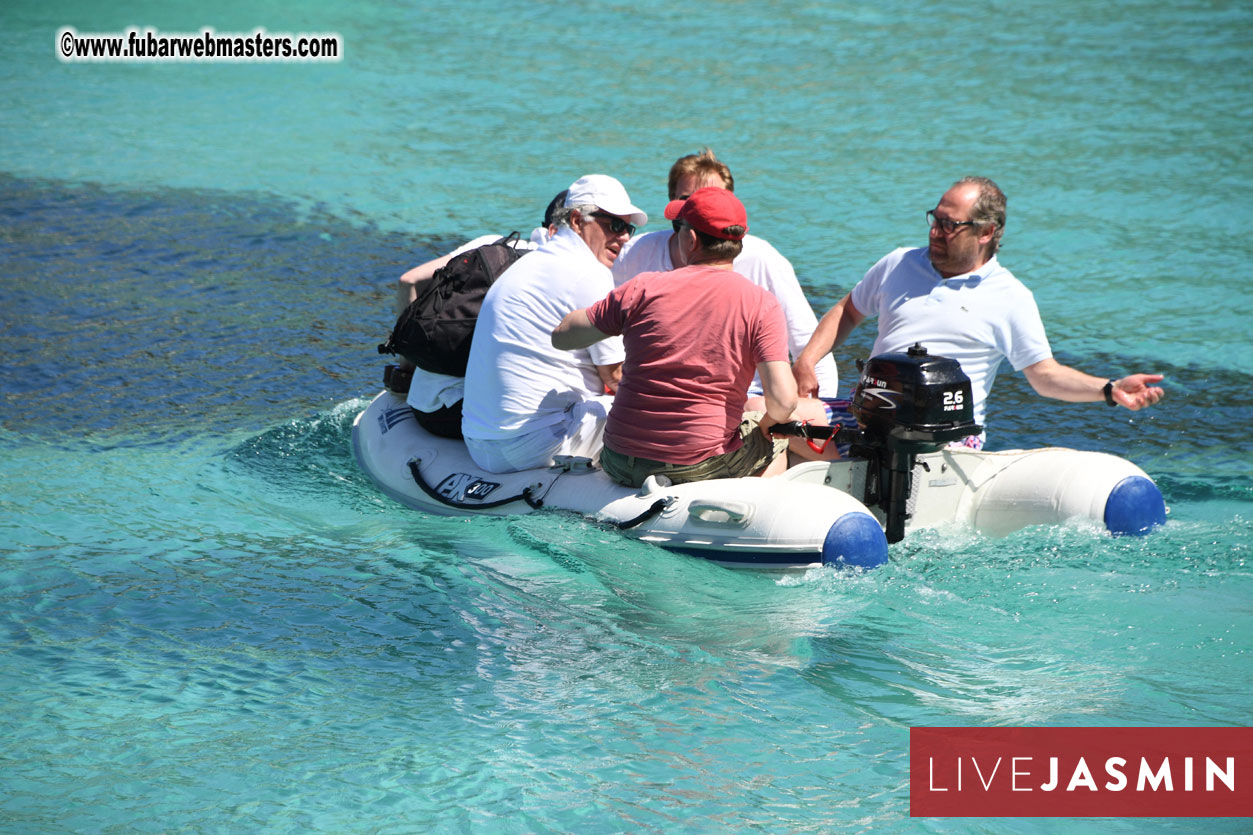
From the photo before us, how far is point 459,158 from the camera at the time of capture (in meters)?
13.0

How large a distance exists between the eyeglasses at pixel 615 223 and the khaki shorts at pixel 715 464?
895mm

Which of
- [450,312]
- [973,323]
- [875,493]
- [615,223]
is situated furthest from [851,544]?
[450,312]

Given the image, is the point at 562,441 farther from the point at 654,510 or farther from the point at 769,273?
the point at 769,273

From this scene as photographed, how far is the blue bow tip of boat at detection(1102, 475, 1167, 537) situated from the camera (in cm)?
495

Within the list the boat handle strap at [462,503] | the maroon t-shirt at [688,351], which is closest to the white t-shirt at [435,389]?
the boat handle strap at [462,503]

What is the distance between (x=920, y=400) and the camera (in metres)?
4.75

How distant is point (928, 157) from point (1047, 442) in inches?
258

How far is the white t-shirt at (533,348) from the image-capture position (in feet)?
17.1

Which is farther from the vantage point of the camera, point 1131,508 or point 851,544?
point 1131,508

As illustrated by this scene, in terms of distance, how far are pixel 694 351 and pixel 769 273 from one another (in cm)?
115

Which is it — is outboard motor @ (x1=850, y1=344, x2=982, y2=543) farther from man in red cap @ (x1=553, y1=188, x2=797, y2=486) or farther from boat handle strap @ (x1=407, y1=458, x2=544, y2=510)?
boat handle strap @ (x1=407, y1=458, x2=544, y2=510)

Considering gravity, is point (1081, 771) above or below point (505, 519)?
below

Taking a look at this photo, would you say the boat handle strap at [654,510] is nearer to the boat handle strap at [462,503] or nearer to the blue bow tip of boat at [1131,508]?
the boat handle strap at [462,503]

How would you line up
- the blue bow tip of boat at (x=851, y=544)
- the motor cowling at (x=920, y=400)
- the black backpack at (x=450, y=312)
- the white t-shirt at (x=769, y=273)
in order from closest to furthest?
1. the blue bow tip of boat at (x=851, y=544)
2. the motor cowling at (x=920, y=400)
3. the black backpack at (x=450, y=312)
4. the white t-shirt at (x=769, y=273)
